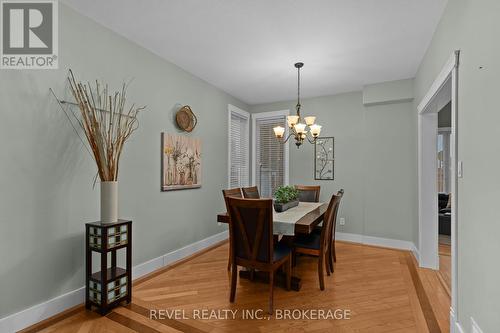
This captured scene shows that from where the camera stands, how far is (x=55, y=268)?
216cm

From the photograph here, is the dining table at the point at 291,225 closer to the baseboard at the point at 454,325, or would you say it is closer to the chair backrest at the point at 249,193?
the chair backrest at the point at 249,193

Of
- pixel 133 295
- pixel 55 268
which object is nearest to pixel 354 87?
pixel 133 295

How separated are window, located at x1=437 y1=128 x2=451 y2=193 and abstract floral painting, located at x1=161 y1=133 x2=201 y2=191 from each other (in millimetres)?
6506

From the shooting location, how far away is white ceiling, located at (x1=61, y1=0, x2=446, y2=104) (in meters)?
2.22

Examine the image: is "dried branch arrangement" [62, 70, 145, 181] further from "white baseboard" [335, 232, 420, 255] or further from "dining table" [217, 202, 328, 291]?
"white baseboard" [335, 232, 420, 255]

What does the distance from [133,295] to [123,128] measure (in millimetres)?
1732

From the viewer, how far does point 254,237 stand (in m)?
2.26

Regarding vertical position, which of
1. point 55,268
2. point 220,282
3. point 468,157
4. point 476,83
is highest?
point 476,83

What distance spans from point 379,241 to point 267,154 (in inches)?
103

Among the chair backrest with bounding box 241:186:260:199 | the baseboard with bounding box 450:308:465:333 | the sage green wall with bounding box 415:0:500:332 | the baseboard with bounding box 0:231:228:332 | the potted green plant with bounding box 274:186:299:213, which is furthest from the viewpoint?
the chair backrest with bounding box 241:186:260:199

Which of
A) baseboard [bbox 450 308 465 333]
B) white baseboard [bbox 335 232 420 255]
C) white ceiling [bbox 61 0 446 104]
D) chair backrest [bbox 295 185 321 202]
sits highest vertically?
white ceiling [bbox 61 0 446 104]

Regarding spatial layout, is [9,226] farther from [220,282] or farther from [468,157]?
[468,157]

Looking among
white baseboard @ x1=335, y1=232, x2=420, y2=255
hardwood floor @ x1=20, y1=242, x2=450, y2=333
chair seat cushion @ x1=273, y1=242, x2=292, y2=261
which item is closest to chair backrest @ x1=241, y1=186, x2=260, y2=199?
hardwood floor @ x1=20, y1=242, x2=450, y2=333

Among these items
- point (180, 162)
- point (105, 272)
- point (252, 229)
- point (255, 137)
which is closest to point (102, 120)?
point (180, 162)
